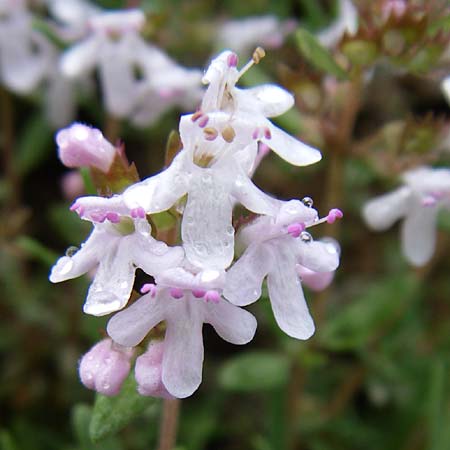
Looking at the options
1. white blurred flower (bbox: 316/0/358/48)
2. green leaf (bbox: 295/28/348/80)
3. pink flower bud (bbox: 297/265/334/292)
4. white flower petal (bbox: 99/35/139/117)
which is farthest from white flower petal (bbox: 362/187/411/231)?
white flower petal (bbox: 99/35/139/117)

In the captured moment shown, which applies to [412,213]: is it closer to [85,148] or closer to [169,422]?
[169,422]

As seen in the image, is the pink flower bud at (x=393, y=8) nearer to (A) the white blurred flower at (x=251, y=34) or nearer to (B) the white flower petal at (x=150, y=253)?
(A) the white blurred flower at (x=251, y=34)

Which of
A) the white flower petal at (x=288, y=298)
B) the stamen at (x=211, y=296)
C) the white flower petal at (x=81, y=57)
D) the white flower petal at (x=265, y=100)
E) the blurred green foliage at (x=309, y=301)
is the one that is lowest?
the blurred green foliage at (x=309, y=301)

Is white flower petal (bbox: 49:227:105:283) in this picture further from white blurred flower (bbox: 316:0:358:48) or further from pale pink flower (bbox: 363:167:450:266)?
white blurred flower (bbox: 316:0:358:48)

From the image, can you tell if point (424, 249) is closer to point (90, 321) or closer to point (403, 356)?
point (403, 356)

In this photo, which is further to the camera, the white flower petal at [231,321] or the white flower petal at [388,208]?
the white flower petal at [388,208]

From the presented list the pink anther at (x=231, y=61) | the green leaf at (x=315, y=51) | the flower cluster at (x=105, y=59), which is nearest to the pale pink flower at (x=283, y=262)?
the pink anther at (x=231, y=61)
